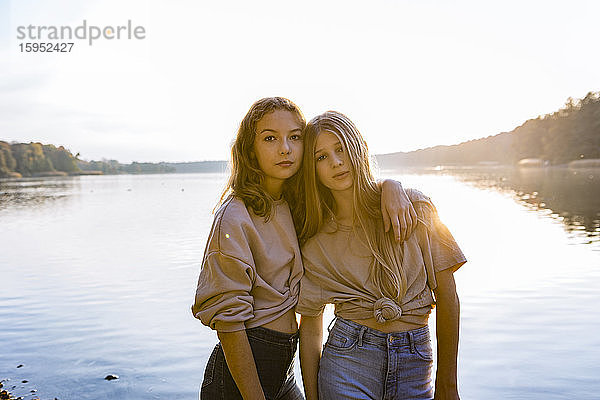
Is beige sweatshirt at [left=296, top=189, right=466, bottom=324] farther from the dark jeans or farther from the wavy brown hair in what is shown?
the wavy brown hair

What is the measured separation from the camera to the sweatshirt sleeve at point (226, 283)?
94.1 inches

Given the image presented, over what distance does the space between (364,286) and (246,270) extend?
59cm

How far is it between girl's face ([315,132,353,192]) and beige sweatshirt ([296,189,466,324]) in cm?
28

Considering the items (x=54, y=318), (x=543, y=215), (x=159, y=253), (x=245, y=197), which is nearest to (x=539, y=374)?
(x=245, y=197)

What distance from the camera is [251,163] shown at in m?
2.78

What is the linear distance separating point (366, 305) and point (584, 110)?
80.1m

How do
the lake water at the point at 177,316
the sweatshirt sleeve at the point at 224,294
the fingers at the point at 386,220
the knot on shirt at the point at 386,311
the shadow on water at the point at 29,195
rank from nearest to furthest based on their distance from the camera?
the sweatshirt sleeve at the point at 224,294
the knot on shirt at the point at 386,311
the fingers at the point at 386,220
the lake water at the point at 177,316
the shadow on water at the point at 29,195

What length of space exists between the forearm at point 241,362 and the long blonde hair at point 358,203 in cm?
65

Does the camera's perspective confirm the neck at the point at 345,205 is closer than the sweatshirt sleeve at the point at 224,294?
No

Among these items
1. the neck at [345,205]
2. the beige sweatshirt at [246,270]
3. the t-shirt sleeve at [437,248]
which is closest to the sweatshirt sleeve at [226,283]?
the beige sweatshirt at [246,270]

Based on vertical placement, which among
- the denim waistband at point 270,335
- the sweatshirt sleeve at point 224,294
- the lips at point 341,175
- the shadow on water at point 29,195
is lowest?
the shadow on water at point 29,195

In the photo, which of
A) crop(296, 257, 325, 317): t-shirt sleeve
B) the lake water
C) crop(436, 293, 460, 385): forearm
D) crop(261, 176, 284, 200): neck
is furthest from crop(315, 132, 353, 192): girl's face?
the lake water

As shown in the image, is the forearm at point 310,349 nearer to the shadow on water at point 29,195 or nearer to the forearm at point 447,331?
the forearm at point 447,331

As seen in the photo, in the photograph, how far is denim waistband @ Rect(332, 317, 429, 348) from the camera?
2553 mm
